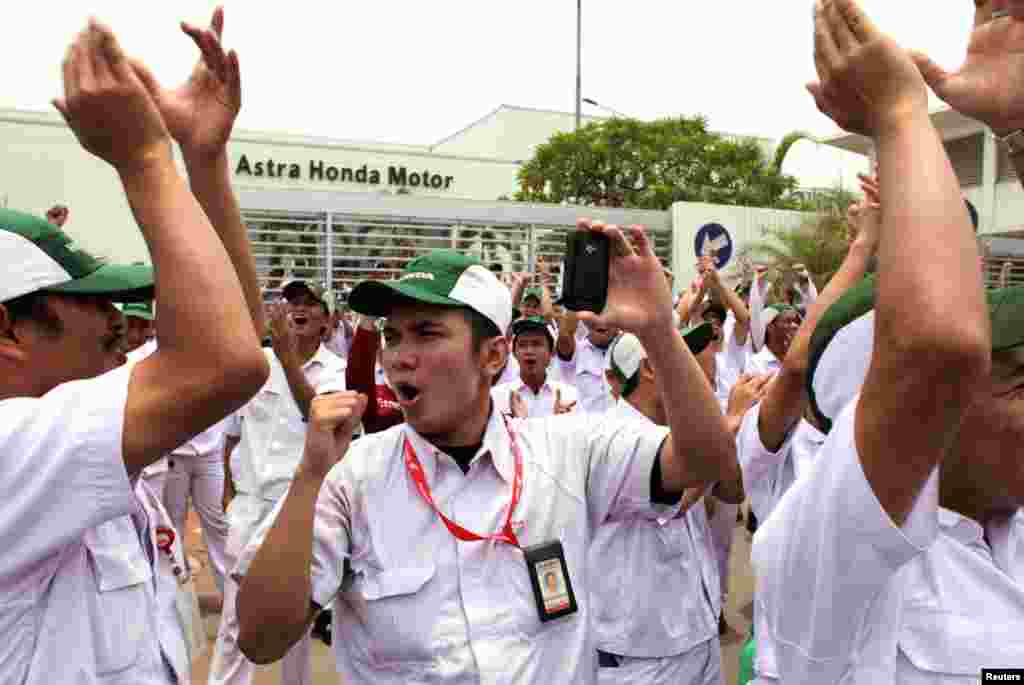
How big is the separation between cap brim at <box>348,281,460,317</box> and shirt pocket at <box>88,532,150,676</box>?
0.89 metres

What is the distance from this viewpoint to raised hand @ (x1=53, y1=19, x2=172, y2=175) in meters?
1.25

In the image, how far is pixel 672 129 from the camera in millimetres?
27281

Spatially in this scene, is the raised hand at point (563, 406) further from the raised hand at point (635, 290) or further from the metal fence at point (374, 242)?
the metal fence at point (374, 242)

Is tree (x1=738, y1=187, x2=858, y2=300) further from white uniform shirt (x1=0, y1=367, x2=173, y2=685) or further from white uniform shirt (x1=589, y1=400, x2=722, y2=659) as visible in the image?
white uniform shirt (x1=0, y1=367, x2=173, y2=685)

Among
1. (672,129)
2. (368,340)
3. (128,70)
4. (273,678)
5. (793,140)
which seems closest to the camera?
(128,70)

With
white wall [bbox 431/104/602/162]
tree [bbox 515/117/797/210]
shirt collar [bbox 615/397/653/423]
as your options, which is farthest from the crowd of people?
white wall [bbox 431/104/602/162]

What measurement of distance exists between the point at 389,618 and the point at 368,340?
58.8 inches

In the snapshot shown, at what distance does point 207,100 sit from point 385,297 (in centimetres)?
76

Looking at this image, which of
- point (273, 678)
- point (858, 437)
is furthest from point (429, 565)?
point (273, 678)

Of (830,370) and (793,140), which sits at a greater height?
(793,140)

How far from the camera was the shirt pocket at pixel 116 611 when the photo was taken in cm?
171

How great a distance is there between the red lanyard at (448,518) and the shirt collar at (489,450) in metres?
0.01

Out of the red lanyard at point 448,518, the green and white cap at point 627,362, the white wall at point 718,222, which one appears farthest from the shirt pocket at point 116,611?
the white wall at point 718,222

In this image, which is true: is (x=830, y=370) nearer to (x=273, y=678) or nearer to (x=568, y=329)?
(x=273, y=678)
